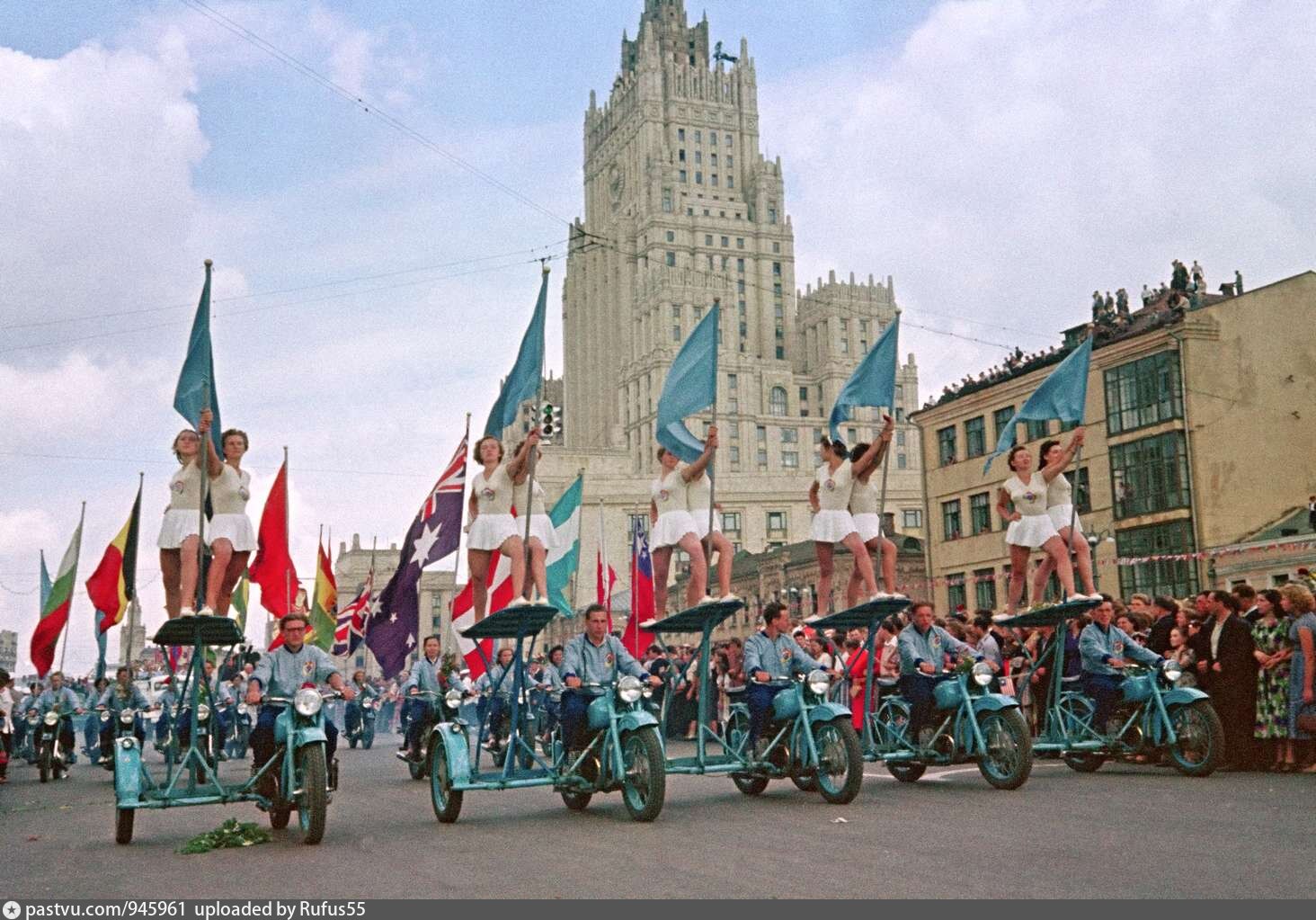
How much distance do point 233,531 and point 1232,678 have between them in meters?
10.5

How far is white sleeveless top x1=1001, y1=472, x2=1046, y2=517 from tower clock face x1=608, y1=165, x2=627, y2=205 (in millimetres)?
138025

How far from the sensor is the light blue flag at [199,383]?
12.0 m

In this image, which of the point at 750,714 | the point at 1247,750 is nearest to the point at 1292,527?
the point at 1247,750

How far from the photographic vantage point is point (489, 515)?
12.8 m

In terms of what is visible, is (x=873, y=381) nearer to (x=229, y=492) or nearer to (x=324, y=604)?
(x=229, y=492)

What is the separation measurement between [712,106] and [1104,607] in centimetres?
14129

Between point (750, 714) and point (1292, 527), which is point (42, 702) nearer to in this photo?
point (750, 714)

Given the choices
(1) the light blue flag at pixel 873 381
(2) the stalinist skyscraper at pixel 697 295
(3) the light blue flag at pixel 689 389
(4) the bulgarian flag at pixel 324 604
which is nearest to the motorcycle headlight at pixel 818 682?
(3) the light blue flag at pixel 689 389

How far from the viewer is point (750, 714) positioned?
13.2 metres

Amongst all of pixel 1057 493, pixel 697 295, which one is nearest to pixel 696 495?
pixel 1057 493

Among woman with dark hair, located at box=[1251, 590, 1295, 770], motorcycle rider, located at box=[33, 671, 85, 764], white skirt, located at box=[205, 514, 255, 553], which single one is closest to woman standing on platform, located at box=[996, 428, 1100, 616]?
woman with dark hair, located at box=[1251, 590, 1295, 770]

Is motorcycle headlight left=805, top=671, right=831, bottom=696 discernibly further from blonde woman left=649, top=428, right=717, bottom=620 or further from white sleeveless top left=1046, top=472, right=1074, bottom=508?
white sleeveless top left=1046, top=472, right=1074, bottom=508

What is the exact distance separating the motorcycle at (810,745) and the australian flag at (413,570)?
1000 centimetres

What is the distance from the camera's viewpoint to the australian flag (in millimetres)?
22141
